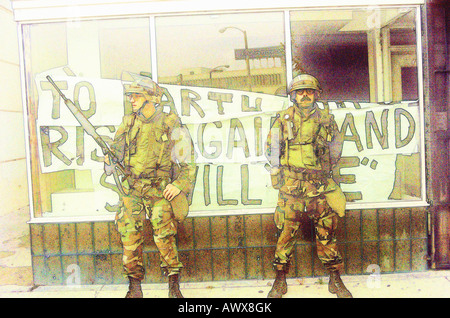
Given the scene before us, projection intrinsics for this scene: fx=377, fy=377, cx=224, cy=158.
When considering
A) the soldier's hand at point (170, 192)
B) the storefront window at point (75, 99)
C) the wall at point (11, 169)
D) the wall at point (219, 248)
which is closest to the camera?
the soldier's hand at point (170, 192)

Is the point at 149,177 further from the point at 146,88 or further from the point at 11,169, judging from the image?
the point at 11,169

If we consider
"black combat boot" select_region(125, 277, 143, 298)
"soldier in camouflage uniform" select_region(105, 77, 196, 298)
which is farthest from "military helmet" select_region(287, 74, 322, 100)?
"black combat boot" select_region(125, 277, 143, 298)

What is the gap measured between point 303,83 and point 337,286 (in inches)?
89.6

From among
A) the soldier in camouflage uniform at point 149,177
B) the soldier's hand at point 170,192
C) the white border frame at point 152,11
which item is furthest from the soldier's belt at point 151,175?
the white border frame at point 152,11

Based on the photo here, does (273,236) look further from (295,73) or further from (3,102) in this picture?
(3,102)

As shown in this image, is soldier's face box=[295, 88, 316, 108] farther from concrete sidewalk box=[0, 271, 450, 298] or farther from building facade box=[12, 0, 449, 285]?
concrete sidewalk box=[0, 271, 450, 298]

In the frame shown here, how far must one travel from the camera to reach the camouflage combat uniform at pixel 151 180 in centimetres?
401

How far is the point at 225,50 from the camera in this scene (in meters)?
4.43

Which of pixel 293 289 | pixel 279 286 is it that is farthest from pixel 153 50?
pixel 293 289

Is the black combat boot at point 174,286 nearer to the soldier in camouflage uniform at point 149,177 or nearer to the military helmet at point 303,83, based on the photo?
the soldier in camouflage uniform at point 149,177

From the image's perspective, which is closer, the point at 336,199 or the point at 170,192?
the point at 170,192

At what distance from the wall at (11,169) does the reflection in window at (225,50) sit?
82.7 inches

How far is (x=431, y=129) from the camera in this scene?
444 cm
